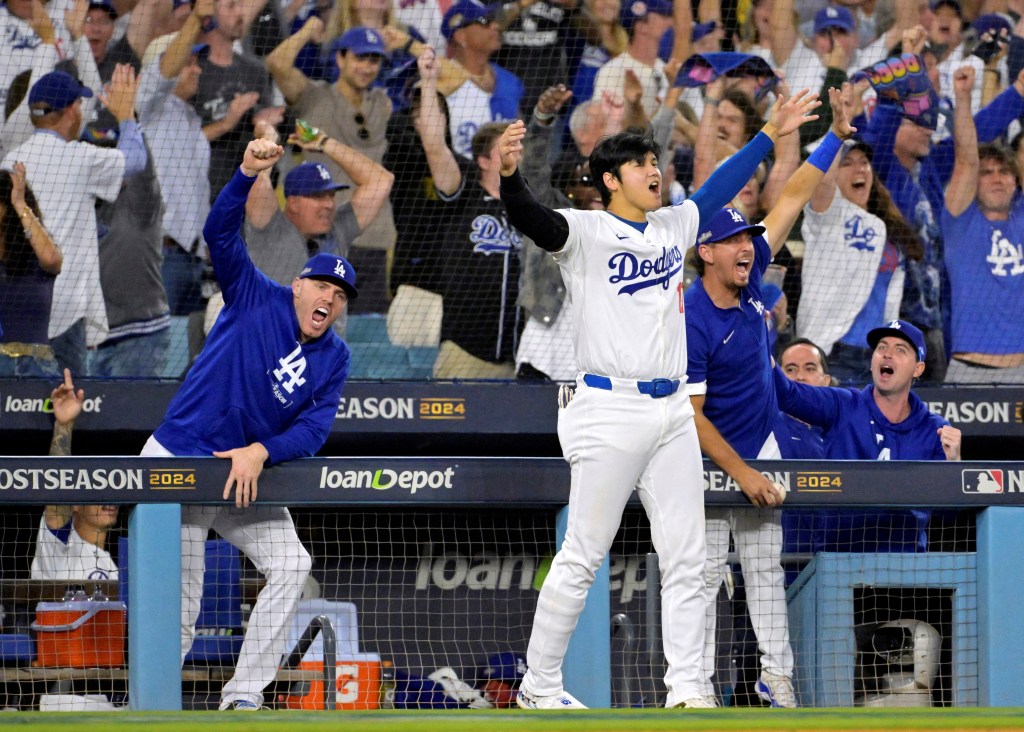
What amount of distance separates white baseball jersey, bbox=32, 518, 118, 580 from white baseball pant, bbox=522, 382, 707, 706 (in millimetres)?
2151

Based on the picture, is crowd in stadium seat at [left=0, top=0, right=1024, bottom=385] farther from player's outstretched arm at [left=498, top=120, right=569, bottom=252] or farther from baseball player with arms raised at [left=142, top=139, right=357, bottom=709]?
player's outstretched arm at [left=498, top=120, right=569, bottom=252]

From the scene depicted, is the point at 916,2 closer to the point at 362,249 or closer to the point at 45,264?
the point at 362,249

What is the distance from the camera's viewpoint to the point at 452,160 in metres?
7.40

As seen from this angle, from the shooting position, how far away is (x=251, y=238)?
7160mm

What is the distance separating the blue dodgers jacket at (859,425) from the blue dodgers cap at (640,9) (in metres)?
3.57

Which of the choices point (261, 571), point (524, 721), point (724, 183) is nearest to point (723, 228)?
point (724, 183)

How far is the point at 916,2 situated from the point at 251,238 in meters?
4.18

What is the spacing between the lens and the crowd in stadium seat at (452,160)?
697 centimetres

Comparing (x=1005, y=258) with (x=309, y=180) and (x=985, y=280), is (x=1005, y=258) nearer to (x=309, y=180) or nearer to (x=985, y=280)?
(x=985, y=280)

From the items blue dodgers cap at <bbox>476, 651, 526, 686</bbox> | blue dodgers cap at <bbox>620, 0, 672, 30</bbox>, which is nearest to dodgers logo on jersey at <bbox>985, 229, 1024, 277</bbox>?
blue dodgers cap at <bbox>620, 0, 672, 30</bbox>

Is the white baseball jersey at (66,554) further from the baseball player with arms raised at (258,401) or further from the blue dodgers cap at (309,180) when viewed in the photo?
the blue dodgers cap at (309,180)

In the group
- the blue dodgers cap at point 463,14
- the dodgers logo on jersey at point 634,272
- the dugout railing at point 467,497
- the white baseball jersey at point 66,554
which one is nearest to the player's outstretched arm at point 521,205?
the dodgers logo on jersey at point 634,272

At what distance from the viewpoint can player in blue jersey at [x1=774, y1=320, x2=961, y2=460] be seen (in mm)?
5059

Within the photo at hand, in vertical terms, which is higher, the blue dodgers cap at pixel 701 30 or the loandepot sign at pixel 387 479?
the blue dodgers cap at pixel 701 30
